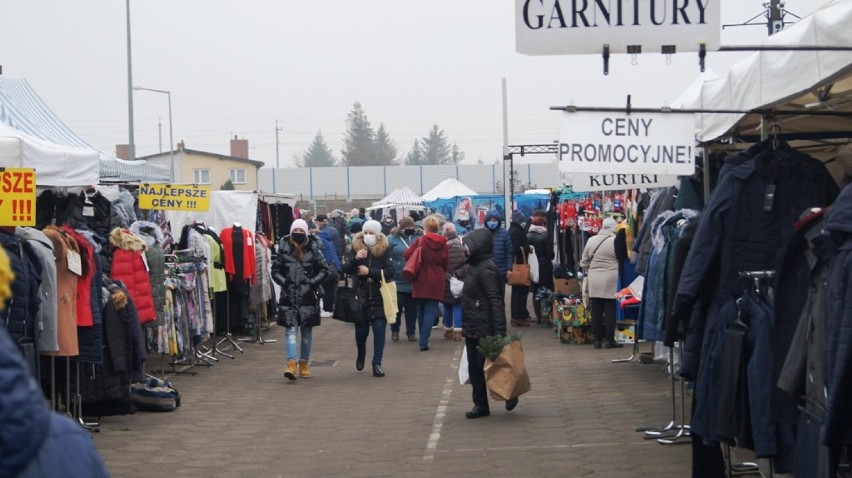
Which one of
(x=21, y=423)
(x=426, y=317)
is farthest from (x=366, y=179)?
(x=21, y=423)

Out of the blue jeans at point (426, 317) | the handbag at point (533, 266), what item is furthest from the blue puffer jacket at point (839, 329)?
the handbag at point (533, 266)

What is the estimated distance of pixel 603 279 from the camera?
1580 cm

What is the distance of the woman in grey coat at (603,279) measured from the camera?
52.0ft

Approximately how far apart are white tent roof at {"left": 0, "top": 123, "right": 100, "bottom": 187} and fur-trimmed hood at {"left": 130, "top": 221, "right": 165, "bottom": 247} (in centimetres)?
256

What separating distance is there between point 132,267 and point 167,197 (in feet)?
7.71

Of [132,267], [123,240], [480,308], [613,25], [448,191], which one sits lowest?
[480,308]

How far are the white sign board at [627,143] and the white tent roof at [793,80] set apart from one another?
0.91 ft

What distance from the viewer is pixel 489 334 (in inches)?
426

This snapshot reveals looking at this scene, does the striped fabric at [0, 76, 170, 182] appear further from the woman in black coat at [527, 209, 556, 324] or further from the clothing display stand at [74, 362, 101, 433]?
the woman in black coat at [527, 209, 556, 324]

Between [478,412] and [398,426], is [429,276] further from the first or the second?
[398,426]

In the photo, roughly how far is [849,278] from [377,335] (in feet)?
33.2

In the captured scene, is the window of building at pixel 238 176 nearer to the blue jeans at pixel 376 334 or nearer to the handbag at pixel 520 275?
the handbag at pixel 520 275

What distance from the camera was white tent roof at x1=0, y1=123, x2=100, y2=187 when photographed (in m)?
9.70

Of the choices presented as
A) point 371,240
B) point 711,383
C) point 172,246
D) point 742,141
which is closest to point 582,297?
point 371,240
